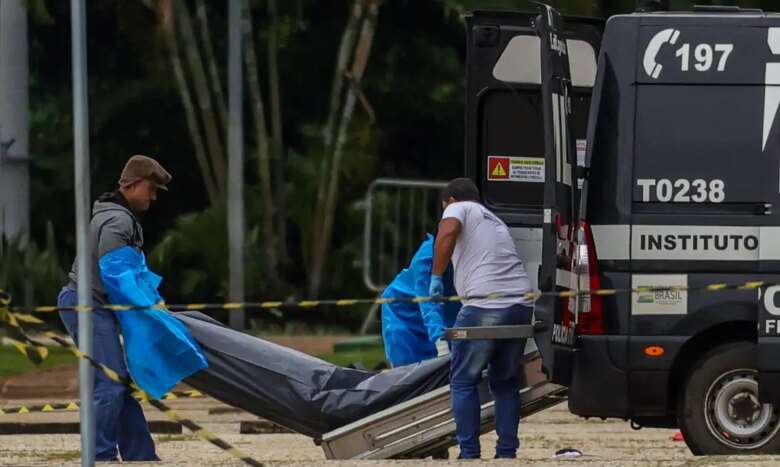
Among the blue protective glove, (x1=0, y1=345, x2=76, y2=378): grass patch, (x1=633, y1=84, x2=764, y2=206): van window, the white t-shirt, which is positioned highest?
(x1=633, y1=84, x2=764, y2=206): van window

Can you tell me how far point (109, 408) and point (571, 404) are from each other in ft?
7.80

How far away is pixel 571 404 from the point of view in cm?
1055

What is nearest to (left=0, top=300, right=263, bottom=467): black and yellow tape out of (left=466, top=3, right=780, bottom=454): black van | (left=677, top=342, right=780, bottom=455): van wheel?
(left=466, top=3, right=780, bottom=454): black van

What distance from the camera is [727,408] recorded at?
10469mm

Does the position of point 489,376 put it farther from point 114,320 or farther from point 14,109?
point 14,109

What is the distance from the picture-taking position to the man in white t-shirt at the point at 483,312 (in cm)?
1064

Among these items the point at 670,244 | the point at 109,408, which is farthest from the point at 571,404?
the point at 109,408

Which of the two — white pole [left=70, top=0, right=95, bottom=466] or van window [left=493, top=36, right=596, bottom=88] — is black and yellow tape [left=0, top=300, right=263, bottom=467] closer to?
white pole [left=70, top=0, right=95, bottom=466]

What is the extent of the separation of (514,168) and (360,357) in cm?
654

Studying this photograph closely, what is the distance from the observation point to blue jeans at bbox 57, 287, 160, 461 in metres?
10.4

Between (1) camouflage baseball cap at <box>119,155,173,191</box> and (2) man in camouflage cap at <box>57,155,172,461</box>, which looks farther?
(1) camouflage baseball cap at <box>119,155,173,191</box>

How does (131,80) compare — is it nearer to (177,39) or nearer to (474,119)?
(177,39)

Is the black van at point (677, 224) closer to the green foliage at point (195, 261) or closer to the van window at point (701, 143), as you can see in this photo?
the van window at point (701, 143)

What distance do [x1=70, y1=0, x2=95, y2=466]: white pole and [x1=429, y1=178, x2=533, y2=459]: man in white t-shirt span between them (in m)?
2.78
